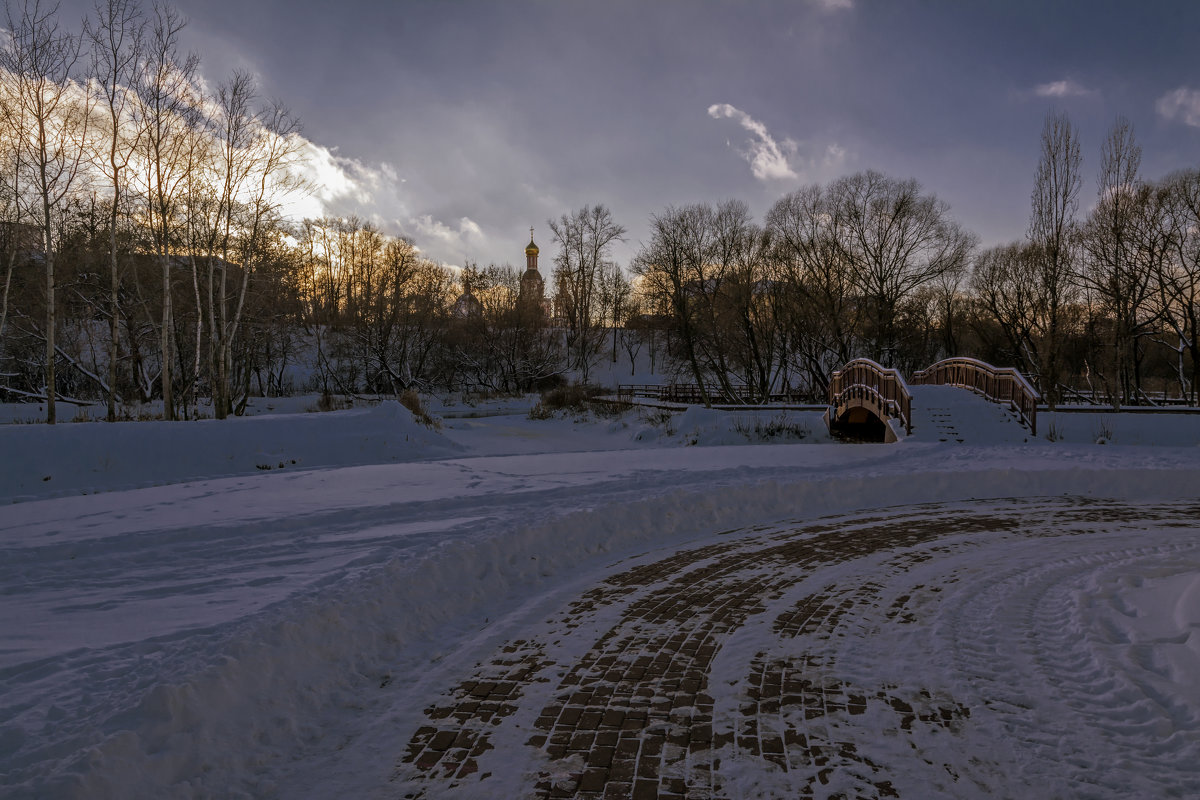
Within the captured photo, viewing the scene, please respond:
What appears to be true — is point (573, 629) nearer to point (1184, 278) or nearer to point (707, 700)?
point (707, 700)

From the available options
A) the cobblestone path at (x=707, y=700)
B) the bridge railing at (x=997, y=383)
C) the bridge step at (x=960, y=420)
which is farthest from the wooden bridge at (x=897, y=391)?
the cobblestone path at (x=707, y=700)

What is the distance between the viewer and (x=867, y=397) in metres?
21.7

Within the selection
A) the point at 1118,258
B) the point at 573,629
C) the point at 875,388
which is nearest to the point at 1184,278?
the point at 1118,258

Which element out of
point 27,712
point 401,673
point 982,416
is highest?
point 982,416

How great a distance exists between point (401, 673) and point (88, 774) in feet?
6.06

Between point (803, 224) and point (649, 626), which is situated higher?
point (803, 224)

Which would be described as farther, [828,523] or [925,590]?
[828,523]

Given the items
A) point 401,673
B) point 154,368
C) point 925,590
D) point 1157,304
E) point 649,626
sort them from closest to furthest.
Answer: point 401,673 < point 649,626 < point 925,590 < point 1157,304 < point 154,368

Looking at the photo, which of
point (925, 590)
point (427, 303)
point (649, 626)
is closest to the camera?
point (649, 626)

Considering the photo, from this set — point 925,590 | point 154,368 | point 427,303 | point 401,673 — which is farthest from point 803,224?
point 154,368

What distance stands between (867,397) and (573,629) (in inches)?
760

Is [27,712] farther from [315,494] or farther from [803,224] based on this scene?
[803,224]

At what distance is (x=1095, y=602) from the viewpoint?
5.46 m

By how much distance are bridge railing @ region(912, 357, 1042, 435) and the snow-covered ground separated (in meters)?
7.26
